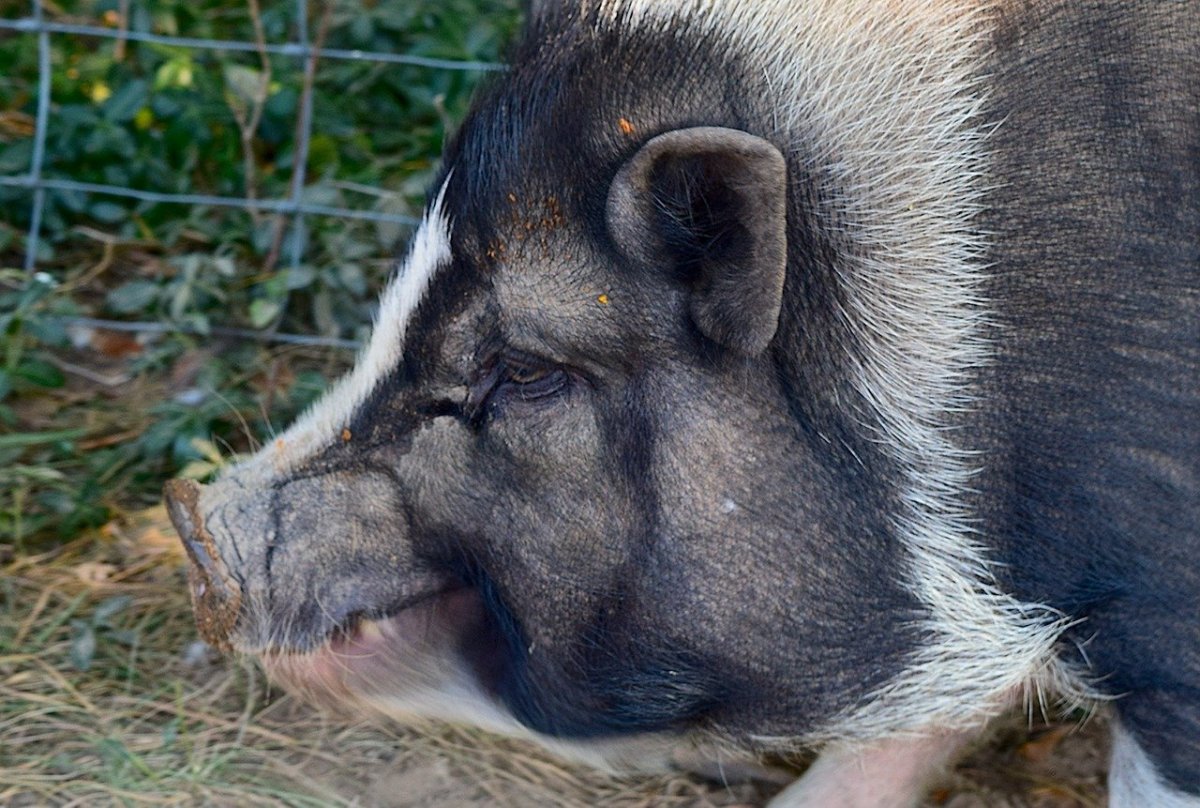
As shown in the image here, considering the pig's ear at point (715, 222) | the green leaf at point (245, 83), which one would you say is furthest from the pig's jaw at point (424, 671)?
the green leaf at point (245, 83)

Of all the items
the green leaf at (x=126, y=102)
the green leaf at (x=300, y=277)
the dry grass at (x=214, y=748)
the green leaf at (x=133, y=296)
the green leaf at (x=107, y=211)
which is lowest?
the dry grass at (x=214, y=748)

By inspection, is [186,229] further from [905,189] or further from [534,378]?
[905,189]

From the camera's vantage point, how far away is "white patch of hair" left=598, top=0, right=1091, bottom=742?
271 centimetres

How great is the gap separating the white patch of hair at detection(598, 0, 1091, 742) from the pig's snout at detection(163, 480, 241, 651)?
122 cm

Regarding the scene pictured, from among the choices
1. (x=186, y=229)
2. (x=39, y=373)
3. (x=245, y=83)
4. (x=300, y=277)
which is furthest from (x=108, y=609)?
(x=245, y=83)

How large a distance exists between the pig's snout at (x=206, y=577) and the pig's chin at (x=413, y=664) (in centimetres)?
11

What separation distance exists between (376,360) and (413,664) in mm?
605

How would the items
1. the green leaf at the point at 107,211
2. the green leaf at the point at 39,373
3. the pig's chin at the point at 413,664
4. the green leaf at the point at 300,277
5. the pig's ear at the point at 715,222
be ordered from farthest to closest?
the green leaf at the point at 107,211, the green leaf at the point at 300,277, the green leaf at the point at 39,373, the pig's chin at the point at 413,664, the pig's ear at the point at 715,222

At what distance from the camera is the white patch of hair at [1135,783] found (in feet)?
9.35

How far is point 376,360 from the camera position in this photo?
2.91 meters

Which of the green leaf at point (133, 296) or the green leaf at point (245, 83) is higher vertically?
the green leaf at point (245, 83)

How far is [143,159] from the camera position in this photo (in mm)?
4926

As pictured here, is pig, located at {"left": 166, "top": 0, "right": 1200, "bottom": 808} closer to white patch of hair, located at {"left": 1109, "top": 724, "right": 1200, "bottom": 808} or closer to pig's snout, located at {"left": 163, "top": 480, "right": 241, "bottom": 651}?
white patch of hair, located at {"left": 1109, "top": 724, "right": 1200, "bottom": 808}

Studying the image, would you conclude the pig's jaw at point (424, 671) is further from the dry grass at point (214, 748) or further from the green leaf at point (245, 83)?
the green leaf at point (245, 83)
